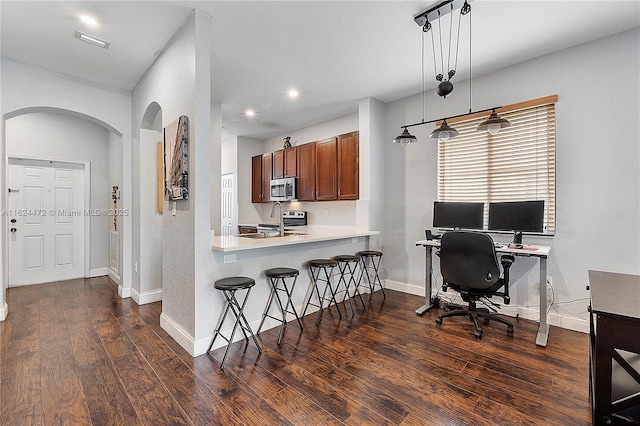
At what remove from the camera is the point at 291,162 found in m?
5.78

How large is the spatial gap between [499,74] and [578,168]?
140 cm

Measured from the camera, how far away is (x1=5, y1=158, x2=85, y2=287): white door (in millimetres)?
4598

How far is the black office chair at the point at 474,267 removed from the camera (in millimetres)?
2799

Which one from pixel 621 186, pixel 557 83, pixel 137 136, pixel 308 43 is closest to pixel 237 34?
pixel 308 43

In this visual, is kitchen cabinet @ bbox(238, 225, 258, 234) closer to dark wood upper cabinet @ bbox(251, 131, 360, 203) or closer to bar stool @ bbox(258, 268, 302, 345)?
dark wood upper cabinet @ bbox(251, 131, 360, 203)

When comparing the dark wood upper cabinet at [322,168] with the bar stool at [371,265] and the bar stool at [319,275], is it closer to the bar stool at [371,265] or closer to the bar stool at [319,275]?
the bar stool at [371,265]

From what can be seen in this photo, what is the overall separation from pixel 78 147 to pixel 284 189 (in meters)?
3.63

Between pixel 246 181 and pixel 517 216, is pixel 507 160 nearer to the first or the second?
pixel 517 216

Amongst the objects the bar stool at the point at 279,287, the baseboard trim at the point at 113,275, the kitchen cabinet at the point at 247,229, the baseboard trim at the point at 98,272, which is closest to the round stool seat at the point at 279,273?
the bar stool at the point at 279,287

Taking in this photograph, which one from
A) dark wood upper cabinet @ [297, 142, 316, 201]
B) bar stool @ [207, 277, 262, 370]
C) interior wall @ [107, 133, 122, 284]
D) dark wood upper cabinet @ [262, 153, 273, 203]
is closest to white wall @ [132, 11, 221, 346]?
bar stool @ [207, 277, 262, 370]

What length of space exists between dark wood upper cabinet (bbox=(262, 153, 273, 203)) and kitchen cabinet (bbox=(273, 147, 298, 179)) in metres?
0.17

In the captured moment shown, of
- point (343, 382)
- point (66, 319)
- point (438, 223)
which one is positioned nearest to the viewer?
point (343, 382)

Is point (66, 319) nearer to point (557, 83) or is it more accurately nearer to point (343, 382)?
point (343, 382)

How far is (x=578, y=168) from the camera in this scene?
300 cm
